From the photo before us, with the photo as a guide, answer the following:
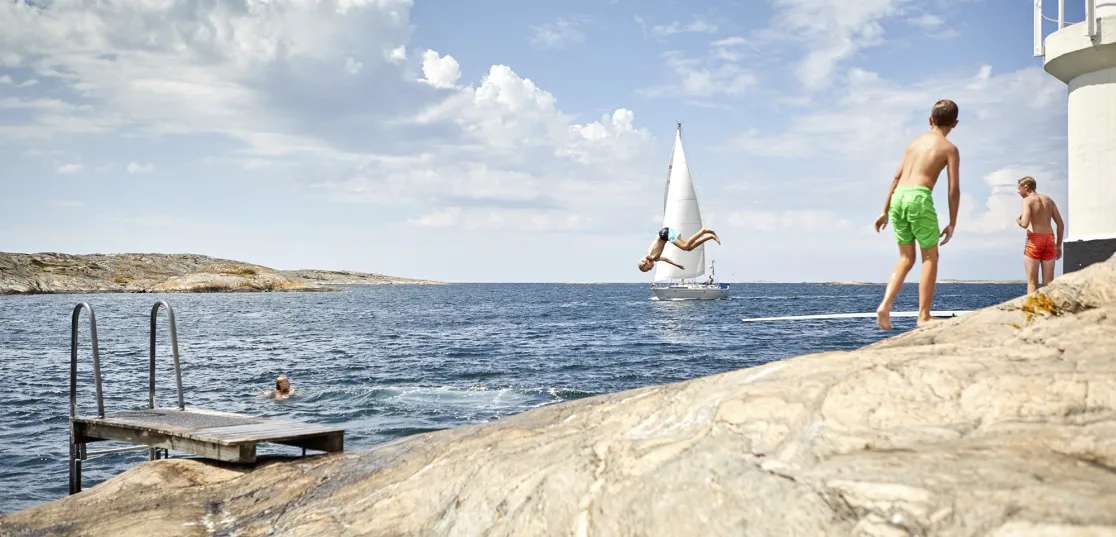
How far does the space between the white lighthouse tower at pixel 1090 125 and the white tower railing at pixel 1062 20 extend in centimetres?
1

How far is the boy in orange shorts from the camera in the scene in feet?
34.0

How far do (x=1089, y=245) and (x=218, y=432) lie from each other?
1435 cm

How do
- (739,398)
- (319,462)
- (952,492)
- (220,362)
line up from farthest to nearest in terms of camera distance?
(220,362) < (319,462) < (739,398) < (952,492)

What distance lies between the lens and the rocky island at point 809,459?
10.4ft

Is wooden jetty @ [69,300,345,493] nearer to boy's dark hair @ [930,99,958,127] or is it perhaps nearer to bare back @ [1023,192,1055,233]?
boy's dark hair @ [930,99,958,127]

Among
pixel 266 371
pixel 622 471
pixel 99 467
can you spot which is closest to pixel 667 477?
pixel 622 471

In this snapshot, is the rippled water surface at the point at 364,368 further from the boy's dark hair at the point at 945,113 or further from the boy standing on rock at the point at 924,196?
the boy's dark hair at the point at 945,113

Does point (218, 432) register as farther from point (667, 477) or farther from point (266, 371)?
point (266, 371)

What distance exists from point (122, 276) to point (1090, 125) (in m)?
163

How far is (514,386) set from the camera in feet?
80.7

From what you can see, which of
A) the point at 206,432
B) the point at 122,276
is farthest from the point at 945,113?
the point at 122,276

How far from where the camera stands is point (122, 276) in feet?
484

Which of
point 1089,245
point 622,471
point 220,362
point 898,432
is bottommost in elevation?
point 220,362

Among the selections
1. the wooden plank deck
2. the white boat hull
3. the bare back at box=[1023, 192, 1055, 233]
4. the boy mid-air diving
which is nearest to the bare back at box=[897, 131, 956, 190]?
the boy mid-air diving
